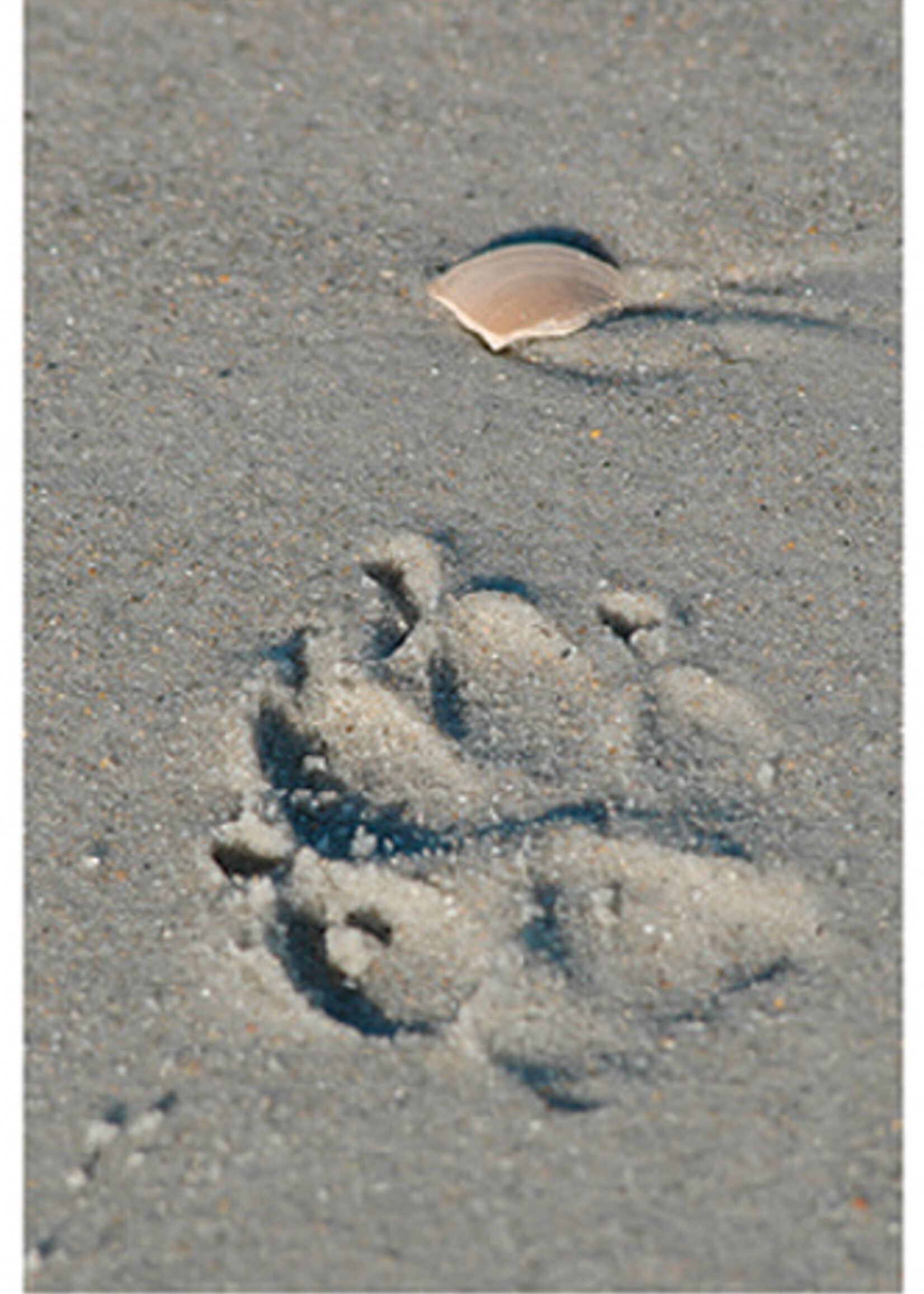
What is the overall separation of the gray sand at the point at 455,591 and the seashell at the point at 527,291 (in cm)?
6

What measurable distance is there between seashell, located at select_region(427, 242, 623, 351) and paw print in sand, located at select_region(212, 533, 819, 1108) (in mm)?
634

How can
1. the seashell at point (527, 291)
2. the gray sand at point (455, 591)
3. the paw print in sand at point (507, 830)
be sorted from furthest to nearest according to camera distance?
the seashell at point (527, 291)
the paw print in sand at point (507, 830)
the gray sand at point (455, 591)

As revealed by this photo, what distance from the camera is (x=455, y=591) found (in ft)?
8.23

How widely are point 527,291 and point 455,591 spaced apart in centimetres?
83

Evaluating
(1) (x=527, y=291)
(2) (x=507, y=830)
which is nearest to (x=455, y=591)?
(2) (x=507, y=830)

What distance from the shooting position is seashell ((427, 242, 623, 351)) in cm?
287

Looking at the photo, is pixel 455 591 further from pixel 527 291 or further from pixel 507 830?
pixel 527 291

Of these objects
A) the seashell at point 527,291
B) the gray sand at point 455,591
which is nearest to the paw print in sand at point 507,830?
the gray sand at point 455,591

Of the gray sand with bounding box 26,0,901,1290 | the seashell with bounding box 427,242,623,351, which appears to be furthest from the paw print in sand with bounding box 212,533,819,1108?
the seashell with bounding box 427,242,623,351

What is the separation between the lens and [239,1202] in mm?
1885

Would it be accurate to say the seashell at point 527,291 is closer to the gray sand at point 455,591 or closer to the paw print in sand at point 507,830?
the gray sand at point 455,591

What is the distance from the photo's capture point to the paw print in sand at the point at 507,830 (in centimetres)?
206

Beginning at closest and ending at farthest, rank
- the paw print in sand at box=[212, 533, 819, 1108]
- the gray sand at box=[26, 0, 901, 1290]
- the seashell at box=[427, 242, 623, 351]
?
the gray sand at box=[26, 0, 901, 1290]
the paw print in sand at box=[212, 533, 819, 1108]
the seashell at box=[427, 242, 623, 351]

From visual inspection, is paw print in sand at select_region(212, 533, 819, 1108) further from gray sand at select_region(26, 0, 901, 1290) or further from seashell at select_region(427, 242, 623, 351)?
seashell at select_region(427, 242, 623, 351)
